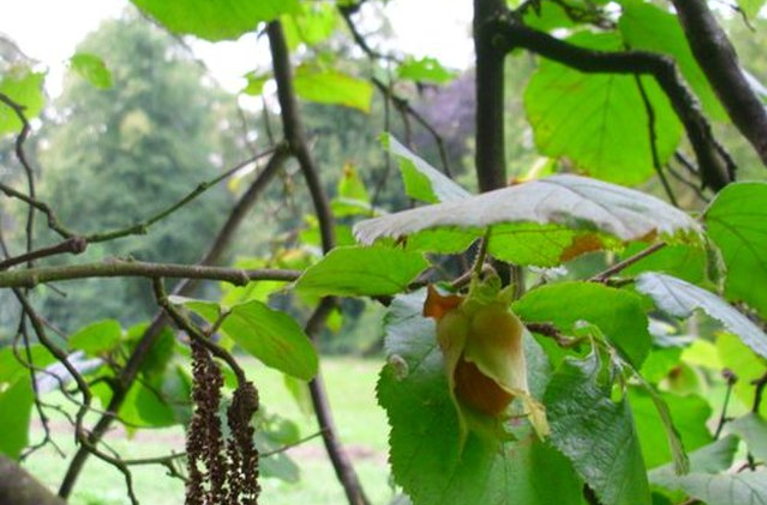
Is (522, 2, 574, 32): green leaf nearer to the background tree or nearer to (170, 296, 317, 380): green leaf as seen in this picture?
the background tree

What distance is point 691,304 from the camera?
21 cm

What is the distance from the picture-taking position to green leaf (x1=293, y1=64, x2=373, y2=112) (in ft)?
2.44

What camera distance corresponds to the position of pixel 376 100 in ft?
8.59

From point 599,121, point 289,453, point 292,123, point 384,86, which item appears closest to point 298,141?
point 292,123

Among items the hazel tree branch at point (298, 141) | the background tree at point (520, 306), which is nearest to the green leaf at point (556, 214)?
the background tree at point (520, 306)

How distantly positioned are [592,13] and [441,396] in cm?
35

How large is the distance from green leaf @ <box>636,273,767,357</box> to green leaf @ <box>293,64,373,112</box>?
553 mm

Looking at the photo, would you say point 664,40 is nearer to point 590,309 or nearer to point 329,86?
point 590,309

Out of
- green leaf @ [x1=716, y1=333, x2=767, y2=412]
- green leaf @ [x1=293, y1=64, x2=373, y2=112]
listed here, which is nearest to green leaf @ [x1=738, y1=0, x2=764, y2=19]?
green leaf @ [x1=716, y1=333, x2=767, y2=412]

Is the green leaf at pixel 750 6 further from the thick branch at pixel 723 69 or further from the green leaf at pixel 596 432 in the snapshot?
the green leaf at pixel 596 432

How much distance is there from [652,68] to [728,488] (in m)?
0.19

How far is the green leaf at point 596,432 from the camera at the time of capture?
7.4 inches

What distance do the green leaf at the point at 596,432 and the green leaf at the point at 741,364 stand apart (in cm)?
34

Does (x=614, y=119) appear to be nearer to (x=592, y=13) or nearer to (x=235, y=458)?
(x=592, y=13)
